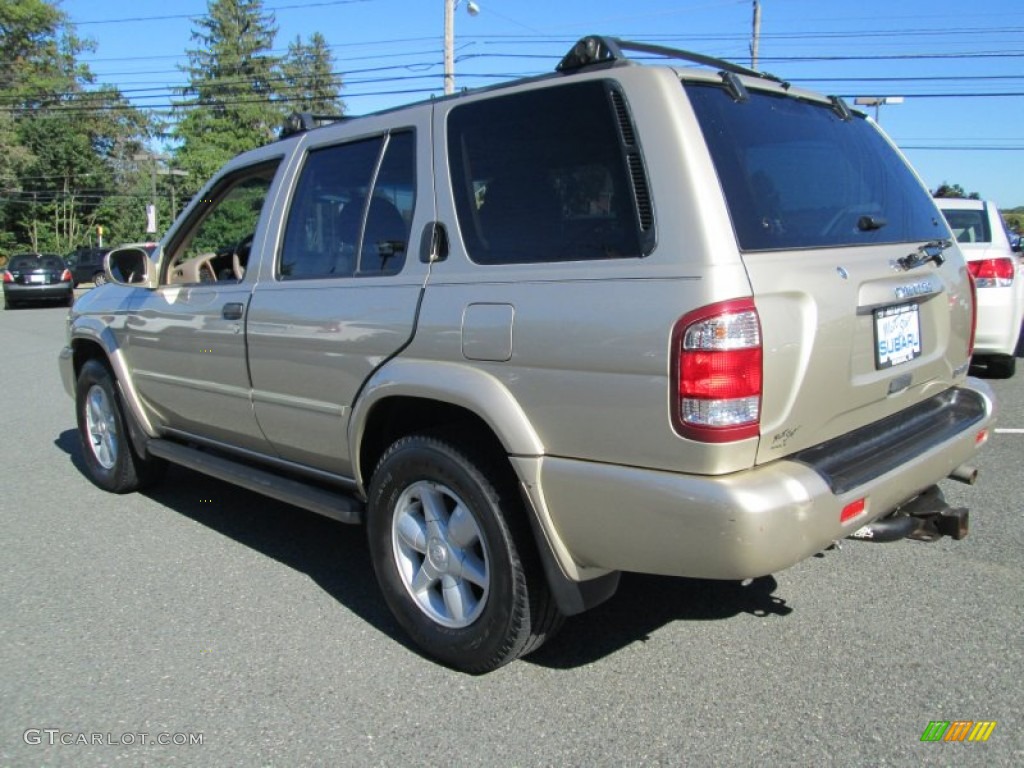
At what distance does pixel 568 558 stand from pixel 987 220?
24.2 feet

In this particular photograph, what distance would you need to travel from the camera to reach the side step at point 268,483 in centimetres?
340

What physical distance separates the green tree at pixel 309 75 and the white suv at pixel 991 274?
5992cm

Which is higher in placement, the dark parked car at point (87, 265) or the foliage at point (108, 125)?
the foliage at point (108, 125)

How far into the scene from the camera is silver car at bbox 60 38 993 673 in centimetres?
234

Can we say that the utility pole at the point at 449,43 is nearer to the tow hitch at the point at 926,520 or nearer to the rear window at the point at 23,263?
the rear window at the point at 23,263

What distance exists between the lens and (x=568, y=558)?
2.62 metres

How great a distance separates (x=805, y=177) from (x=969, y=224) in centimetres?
637

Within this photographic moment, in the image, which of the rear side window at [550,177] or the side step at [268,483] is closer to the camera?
the rear side window at [550,177]

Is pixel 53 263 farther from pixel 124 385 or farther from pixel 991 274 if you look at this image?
pixel 991 274

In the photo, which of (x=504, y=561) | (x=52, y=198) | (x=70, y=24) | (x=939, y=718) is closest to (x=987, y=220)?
(x=939, y=718)

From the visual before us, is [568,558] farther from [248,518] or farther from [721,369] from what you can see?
[248,518]

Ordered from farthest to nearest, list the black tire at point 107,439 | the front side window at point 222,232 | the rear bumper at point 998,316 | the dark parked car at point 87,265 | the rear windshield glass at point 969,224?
the dark parked car at point 87,265 < the rear windshield glass at point 969,224 < the rear bumper at point 998,316 < the black tire at point 107,439 < the front side window at point 222,232

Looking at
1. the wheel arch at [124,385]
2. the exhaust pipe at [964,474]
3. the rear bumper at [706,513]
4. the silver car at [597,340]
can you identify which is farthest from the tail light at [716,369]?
the wheel arch at [124,385]

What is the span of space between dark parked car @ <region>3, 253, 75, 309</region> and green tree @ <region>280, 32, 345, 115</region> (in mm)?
40711
